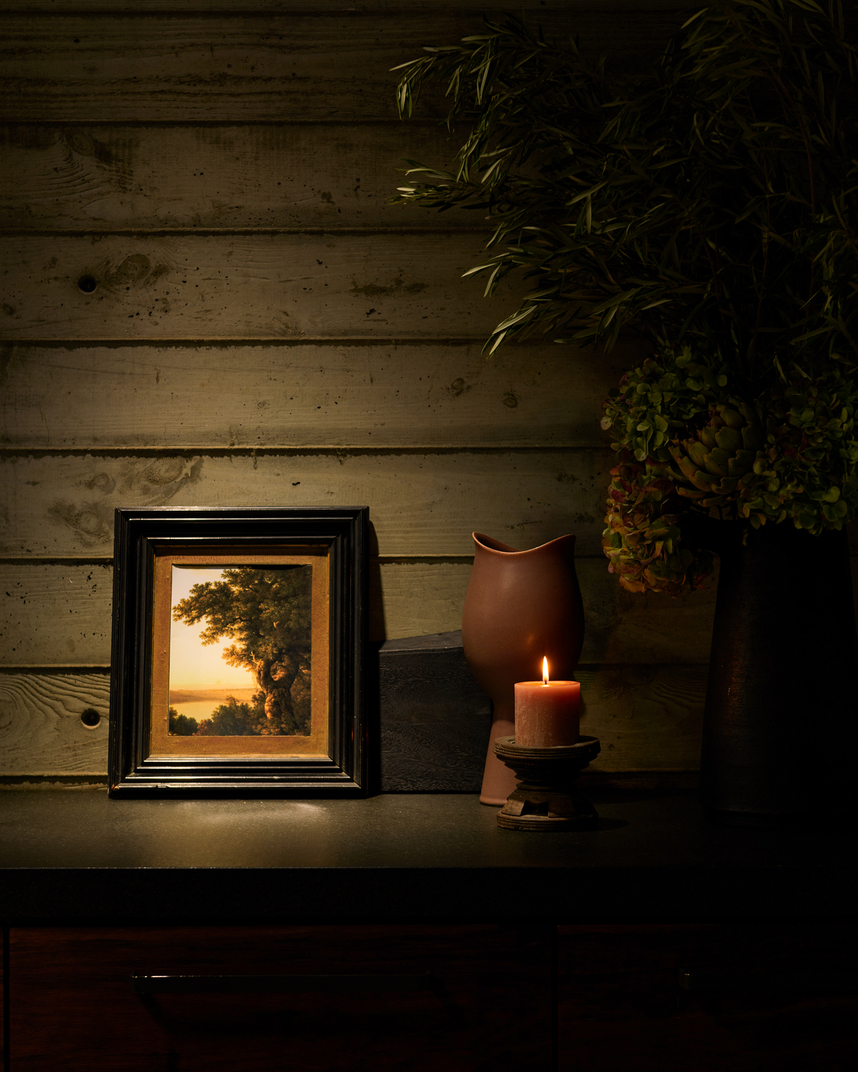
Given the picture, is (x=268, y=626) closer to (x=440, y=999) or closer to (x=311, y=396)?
(x=311, y=396)

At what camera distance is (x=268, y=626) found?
47.5 inches

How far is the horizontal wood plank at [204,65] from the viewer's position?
1.27 metres

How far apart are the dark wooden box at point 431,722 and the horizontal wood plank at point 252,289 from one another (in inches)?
20.2

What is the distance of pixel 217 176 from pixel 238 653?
0.75 meters

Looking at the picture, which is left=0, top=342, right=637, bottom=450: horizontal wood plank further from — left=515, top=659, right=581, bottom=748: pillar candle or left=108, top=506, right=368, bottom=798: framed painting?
left=515, top=659, right=581, bottom=748: pillar candle

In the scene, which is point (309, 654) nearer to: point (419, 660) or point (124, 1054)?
point (419, 660)

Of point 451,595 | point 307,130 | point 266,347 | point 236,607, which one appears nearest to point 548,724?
point 451,595

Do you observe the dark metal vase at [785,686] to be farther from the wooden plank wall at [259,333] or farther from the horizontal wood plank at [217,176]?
the horizontal wood plank at [217,176]

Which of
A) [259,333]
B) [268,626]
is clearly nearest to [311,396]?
[259,333]

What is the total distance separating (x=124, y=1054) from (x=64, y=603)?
0.67 meters

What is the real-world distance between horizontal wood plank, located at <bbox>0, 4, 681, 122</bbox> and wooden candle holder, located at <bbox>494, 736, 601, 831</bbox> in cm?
99

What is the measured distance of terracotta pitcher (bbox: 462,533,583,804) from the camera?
1.06 meters

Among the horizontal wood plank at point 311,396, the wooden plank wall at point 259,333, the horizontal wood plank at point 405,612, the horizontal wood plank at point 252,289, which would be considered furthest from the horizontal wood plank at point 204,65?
the horizontal wood plank at point 405,612

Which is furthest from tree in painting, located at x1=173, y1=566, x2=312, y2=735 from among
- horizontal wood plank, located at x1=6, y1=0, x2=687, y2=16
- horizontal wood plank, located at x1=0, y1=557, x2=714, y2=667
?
horizontal wood plank, located at x1=6, y1=0, x2=687, y2=16
